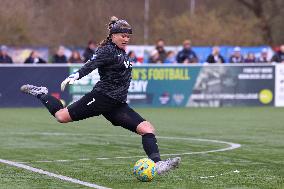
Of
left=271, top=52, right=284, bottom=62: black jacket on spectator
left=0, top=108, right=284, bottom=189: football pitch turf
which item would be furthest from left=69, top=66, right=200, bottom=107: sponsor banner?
left=0, top=108, right=284, bottom=189: football pitch turf

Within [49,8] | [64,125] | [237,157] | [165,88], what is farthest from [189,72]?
[49,8]

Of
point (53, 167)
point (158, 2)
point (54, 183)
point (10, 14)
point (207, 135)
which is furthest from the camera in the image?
point (158, 2)

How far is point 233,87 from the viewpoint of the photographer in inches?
1127

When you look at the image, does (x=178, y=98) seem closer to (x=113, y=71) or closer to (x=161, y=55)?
(x=161, y=55)

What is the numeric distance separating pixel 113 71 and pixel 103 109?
47 cm

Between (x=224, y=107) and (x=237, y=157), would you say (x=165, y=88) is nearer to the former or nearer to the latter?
(x=224, y=107)

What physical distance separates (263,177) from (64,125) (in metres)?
10.1

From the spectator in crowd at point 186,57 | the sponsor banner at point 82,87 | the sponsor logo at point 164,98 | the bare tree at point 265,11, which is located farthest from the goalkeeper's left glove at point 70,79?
the bare tree at point 265,11

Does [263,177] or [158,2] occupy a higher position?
[158,2]

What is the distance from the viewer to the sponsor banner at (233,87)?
28.4m

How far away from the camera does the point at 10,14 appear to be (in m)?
43.1

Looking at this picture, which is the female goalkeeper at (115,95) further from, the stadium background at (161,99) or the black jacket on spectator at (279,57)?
the black jacket on spectator at (279,57)

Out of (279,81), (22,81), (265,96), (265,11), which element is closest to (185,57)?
(265,96)

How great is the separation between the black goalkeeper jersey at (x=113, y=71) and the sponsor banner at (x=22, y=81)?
15569mm
